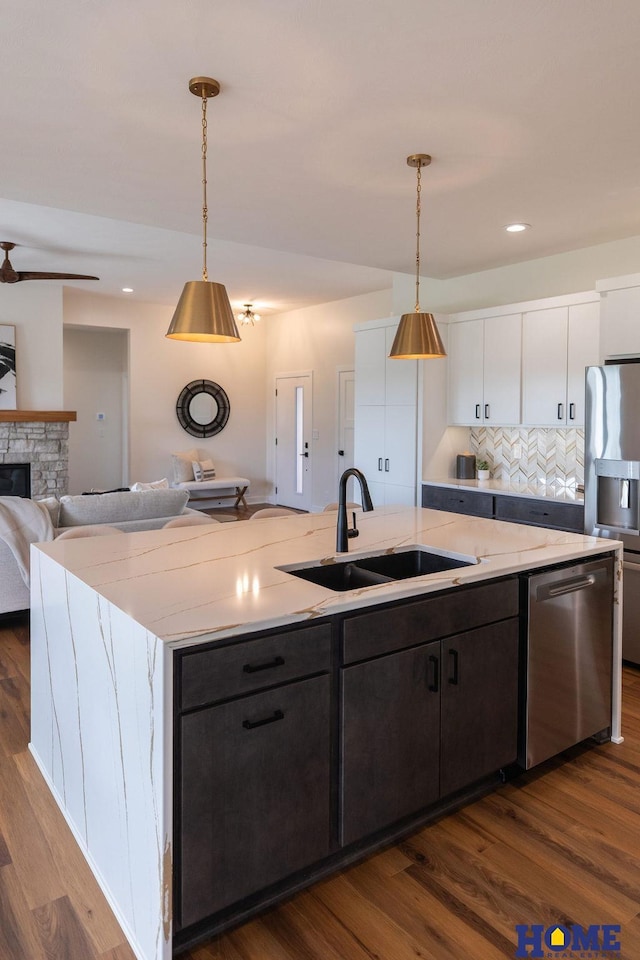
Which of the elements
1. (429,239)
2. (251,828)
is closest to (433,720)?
(251,828)

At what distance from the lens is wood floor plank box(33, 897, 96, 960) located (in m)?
1.71

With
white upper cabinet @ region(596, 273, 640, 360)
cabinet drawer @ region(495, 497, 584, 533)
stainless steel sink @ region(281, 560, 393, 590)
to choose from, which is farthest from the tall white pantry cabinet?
stainless steel sink @ region(281, 560, 393, 590)

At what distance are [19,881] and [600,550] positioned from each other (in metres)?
2.40

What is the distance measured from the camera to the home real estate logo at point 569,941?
1741mm

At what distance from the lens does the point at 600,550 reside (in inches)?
106

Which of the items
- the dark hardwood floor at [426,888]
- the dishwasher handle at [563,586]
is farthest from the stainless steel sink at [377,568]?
the dark hardwood floor at [426,888]

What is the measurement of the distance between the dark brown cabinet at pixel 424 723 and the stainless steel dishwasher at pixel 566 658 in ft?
0.33

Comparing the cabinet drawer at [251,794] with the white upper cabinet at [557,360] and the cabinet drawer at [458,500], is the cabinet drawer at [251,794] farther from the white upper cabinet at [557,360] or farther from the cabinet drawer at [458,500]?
the white upper cabinet at [557,360]

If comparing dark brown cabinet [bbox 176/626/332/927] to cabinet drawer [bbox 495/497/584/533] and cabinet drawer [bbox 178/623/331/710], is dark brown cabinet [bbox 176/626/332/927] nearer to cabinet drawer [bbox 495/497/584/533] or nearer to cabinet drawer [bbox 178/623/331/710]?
cabinet drawer [bbox 178/623/331/710]

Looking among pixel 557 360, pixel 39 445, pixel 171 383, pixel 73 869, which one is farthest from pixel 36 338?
pixel 73 869

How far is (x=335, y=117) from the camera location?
8.87 feet

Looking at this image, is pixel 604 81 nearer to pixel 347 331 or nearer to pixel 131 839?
pixel 131 839

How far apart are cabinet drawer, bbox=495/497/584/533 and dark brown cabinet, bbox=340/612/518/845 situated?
208cm

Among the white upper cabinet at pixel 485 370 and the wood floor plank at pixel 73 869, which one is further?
the white upper cabinet at pixel 485 370
